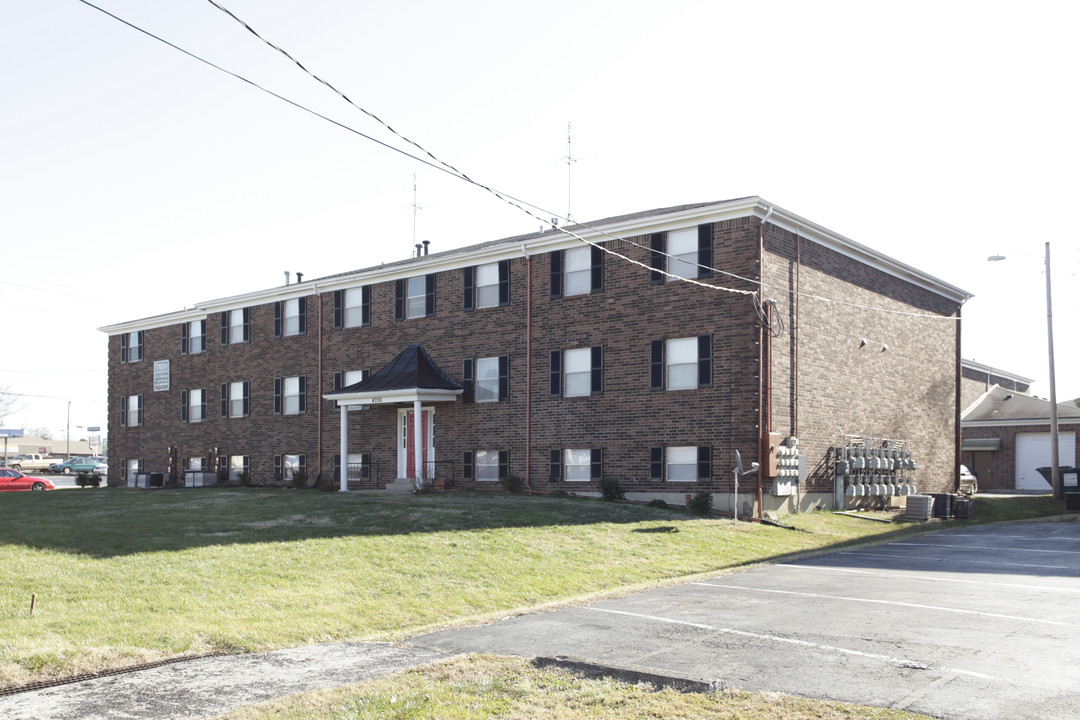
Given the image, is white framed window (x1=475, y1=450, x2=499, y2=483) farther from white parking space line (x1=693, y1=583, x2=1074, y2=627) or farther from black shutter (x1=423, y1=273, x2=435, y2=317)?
white parking space line (x1=693, y1=583, x2=1074, y2=627)

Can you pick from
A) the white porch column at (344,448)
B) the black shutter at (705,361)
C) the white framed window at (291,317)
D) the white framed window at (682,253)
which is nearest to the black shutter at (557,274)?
the white framed window at (682,253)

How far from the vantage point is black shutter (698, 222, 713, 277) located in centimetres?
2583

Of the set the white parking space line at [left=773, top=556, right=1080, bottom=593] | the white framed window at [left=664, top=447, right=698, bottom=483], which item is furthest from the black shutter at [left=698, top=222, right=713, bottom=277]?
the white parking space line at [left=773, top=556, right=1080, bottom=593]

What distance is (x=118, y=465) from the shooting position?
45.1m

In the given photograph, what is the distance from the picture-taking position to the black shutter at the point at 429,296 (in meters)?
32.3

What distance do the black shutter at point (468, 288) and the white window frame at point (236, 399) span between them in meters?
12.4

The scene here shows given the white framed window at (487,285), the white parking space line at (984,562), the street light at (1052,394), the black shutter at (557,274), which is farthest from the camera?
the street light at (1052,394)

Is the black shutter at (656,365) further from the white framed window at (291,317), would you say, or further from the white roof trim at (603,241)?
the white framed window at (291,317)

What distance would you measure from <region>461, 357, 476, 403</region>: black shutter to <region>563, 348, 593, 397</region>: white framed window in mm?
3659

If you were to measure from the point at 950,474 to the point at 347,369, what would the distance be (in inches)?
862

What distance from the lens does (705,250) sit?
2594 cm

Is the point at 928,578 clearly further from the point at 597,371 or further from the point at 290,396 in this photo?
the point at 290,396

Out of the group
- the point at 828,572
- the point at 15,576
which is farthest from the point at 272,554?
the point at 828,572

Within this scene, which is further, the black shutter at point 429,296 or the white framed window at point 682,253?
the black shutter at point 429,296
